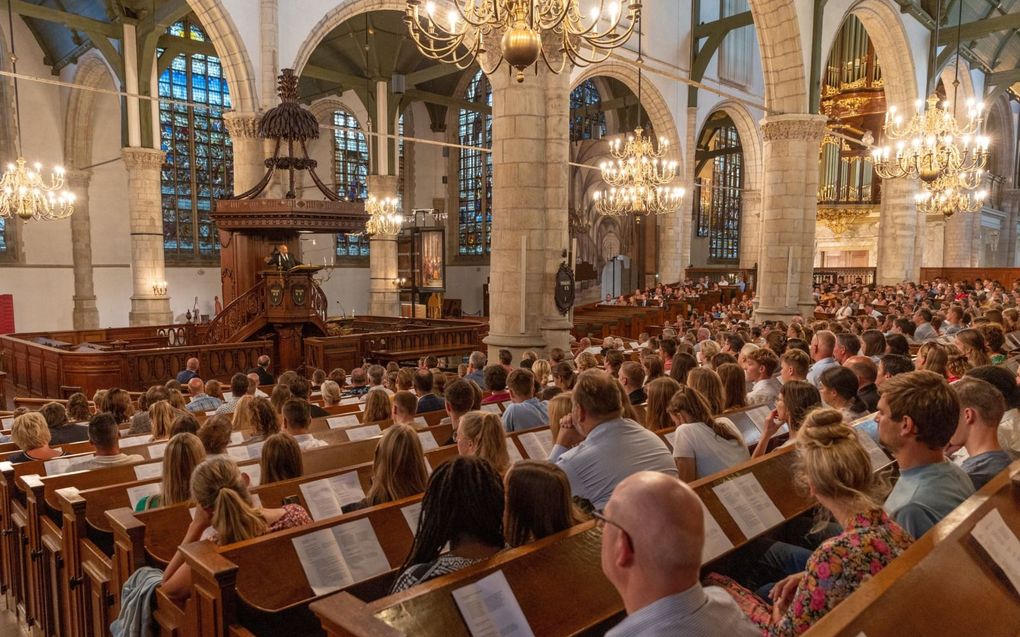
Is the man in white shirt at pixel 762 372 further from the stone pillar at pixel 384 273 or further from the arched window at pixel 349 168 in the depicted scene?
the arched window at pixel 349 168

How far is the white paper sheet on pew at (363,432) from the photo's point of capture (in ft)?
16.8

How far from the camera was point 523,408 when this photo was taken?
5035mm

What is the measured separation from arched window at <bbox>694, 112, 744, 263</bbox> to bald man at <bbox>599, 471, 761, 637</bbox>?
30.8m

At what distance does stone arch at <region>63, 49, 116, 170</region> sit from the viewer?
798 inches

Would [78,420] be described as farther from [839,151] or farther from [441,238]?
[839,151]

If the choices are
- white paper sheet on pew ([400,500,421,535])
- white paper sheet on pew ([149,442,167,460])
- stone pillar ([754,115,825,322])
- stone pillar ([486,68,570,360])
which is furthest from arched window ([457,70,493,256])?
white paper sheet on pew ([400,500,421,535])

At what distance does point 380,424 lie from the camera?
5449mm

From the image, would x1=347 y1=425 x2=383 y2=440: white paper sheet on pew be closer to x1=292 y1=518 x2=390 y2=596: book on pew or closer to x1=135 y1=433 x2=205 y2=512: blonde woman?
x1=135 y1=433 x2=205 y2=512: blonde woman

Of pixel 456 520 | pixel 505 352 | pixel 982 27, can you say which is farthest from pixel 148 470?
pixel 982 27

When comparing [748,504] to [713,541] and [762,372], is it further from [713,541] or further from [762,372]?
[762,372]

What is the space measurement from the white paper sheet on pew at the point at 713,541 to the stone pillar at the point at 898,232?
18846 mm

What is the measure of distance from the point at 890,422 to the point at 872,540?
2.36ft

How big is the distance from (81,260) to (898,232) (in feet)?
76.0

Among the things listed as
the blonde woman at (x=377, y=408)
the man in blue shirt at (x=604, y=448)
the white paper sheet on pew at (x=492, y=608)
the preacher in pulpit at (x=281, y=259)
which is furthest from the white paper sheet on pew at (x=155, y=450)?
the preacher in pulpit at (x=281, y=259)
